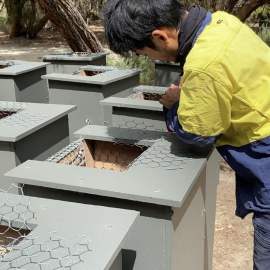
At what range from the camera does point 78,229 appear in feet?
4.59

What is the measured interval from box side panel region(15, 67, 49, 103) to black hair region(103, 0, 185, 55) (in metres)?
2.57

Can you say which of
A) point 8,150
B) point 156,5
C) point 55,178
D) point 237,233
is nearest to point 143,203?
point 55,178

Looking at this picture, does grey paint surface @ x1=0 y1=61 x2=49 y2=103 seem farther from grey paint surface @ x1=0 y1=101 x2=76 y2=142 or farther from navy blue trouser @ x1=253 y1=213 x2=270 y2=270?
navy blue trouser @ x1=253 y1=213 x2=270 y2=270

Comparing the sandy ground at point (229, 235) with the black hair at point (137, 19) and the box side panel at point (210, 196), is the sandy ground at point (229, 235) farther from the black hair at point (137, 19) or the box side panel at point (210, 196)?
the black hair at point (137, 19)

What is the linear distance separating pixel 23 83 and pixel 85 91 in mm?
648

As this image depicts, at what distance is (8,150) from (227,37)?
1401 mm

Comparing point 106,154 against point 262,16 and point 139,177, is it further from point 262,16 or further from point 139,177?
point 262,16

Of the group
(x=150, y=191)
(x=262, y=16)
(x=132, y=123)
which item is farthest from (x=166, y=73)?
(x=262, y=16)

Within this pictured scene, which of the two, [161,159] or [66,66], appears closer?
[161,159]

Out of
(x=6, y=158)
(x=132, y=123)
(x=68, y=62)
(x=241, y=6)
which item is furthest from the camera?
(x=241, y=6)

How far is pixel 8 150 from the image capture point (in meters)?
2.44

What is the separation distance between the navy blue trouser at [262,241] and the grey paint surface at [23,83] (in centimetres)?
272

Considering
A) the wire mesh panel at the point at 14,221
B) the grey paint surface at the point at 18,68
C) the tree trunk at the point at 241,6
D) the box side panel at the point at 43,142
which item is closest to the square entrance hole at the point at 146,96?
the box side panel at the point at 43,142

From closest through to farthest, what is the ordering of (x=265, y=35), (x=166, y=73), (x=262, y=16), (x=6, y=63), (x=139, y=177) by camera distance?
(x=139, y=177)
(x=6, y=63)
(x=166, y=73)
(x=265, y=35)
(x=262, y=16)
